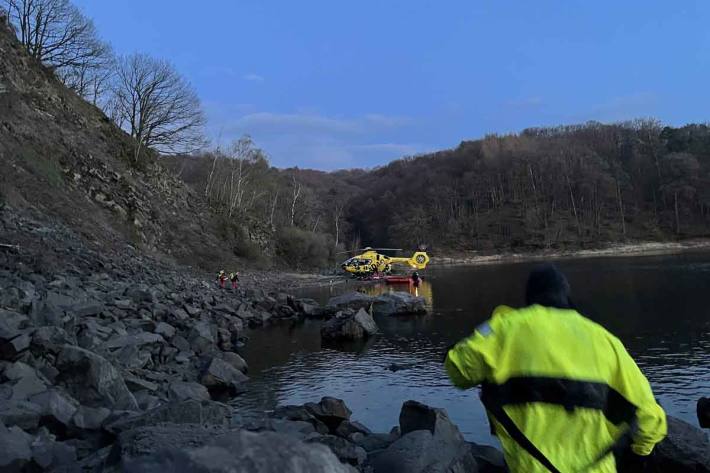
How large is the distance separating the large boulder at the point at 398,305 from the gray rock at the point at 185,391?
607 inches

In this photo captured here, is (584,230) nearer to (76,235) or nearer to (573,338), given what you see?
(76,235)

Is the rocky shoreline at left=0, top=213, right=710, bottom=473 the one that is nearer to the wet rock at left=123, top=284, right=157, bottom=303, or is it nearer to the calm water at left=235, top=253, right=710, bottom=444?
the wet rock at left=123, top=284, right=157, bottom=303

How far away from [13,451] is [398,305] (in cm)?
2119

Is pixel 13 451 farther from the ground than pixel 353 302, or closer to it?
farther from the ground

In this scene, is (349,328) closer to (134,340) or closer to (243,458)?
(134,340)

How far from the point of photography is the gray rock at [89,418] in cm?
633

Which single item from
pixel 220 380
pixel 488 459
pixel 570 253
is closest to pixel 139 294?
pixel 220 380

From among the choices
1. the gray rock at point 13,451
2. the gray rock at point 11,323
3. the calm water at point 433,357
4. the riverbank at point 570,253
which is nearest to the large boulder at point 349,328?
the calm water at point 433,357

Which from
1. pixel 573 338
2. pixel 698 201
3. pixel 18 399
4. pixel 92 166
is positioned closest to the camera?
pixel 573 338

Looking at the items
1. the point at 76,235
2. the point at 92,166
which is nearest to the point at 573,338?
the point at 76,235

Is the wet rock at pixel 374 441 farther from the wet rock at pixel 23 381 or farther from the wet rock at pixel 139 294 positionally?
the wet rock at pixel 139 294

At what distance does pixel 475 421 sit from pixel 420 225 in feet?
363

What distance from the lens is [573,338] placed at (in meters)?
2.68

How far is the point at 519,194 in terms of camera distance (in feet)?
410
